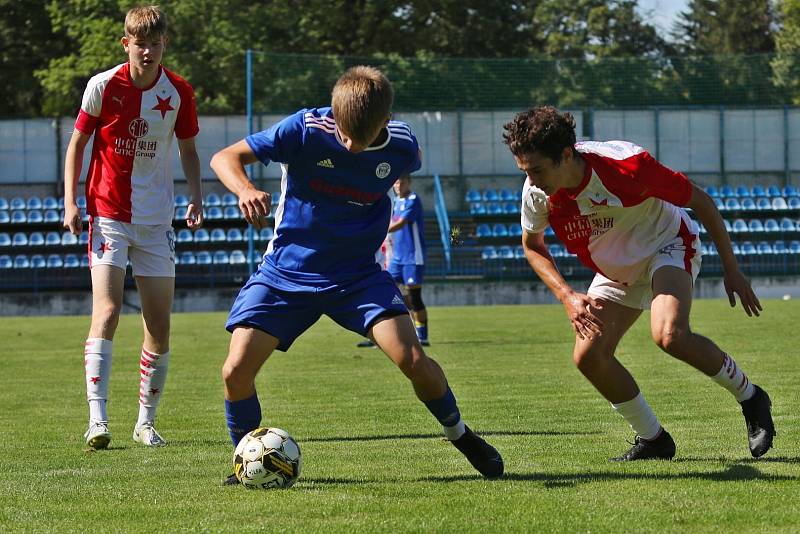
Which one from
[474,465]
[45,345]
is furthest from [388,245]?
[474,465]

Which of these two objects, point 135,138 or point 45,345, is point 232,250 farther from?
point 135,138

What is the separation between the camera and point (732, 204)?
31.2m

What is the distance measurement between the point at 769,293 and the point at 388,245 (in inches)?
569

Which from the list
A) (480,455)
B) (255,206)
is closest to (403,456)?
(480,455)

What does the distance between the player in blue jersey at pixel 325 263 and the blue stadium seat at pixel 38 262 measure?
77.9 ft

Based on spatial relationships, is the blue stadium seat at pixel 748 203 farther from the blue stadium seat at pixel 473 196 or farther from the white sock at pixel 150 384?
the white sock at pixel 150 384

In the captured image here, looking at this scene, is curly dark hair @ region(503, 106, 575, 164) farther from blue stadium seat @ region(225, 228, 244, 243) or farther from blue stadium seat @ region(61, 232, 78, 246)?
blue stadium seat @ region(61, 232, 78, 246)

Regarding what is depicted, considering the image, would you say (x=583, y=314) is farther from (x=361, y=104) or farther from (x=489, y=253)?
(x=489, y=253)

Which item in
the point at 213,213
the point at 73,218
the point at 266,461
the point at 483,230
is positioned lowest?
the point at 483,230

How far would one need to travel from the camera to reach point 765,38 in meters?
72.5

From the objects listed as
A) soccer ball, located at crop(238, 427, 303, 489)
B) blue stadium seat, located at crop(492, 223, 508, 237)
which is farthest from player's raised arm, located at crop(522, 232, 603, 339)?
blue stadium seat, located at crop(492, 223, 508, 237)

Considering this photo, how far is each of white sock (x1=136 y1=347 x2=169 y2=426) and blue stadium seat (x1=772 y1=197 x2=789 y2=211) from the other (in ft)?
85.0

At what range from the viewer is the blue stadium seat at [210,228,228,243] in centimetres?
2959

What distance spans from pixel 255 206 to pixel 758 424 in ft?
9.36
